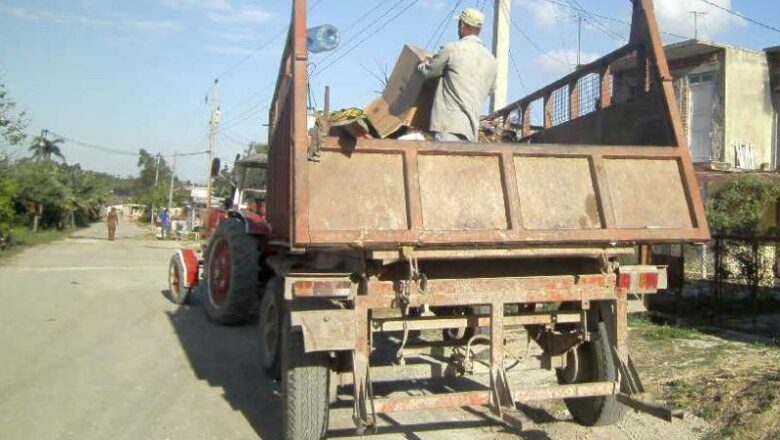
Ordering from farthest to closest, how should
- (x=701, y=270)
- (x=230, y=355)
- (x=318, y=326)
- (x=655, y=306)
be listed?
(x=701, y=270)
(x=655, y=306)
(x=230, y=355)
(x=318, y=326)

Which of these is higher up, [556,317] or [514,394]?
[556,317]

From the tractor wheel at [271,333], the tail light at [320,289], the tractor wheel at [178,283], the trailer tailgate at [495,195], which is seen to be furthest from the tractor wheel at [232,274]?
the trailer tailgate at [495,195]

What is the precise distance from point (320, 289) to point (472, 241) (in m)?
0.96

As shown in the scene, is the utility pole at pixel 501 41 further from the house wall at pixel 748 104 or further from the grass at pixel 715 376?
the house wall at pixel 748 104

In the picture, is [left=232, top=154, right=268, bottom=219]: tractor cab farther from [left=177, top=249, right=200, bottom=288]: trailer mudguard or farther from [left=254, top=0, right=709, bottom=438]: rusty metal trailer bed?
[left=254, top=0, right=709, bottom=438]: rusty metal trailer bed

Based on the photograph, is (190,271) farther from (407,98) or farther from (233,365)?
(407,98)

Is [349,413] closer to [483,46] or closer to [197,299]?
[483,46]

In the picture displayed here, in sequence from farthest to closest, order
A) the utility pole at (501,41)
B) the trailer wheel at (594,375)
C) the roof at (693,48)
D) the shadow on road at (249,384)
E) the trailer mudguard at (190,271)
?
the roof at (693,48) < the utility pole at (501,41) < the trailer mudguard at (190,271) < the shadow on road at (249,384) < the trailer wheel at (594,375)

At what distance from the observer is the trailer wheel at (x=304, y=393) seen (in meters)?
4.63

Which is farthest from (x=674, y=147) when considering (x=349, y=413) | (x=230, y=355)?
(x=230, y=355)

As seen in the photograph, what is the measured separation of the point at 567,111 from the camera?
6465 millimetres

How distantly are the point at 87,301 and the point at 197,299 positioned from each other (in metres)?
1.79

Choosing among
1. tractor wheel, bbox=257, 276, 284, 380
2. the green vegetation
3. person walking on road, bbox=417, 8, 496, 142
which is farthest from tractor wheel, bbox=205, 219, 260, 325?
the green vegetation

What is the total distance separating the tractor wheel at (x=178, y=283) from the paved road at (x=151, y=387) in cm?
33
